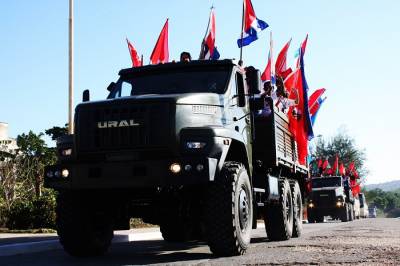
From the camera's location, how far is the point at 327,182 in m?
31.8

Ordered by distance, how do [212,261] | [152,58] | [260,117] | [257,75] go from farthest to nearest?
[152,58] < [260,117] < [257,75] < [212,261]

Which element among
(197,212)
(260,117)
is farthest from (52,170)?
(260,117)

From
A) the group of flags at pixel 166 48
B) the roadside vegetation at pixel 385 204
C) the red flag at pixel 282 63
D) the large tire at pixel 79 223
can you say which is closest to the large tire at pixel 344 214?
the red flag at pixel 282 63

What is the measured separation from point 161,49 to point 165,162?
1278cm

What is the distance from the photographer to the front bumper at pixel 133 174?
701 cm

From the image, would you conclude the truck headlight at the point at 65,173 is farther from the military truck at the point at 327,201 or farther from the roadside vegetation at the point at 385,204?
the roadside vegetation at the point at 385,204

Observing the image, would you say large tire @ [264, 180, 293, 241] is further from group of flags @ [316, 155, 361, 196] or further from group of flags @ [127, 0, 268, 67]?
group of flags @ [316, 155, 361, 196]

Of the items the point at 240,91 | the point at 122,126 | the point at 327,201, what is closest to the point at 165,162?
the point at 122,126

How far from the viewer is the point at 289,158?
1181 cm

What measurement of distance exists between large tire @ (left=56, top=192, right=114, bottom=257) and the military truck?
23.3 meters

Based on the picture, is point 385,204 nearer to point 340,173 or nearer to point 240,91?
point 340,173

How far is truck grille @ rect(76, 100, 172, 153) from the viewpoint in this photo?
736 cm

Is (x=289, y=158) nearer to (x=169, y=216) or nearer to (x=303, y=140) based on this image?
(x=303, y=140)

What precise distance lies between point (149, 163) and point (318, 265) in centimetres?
229
